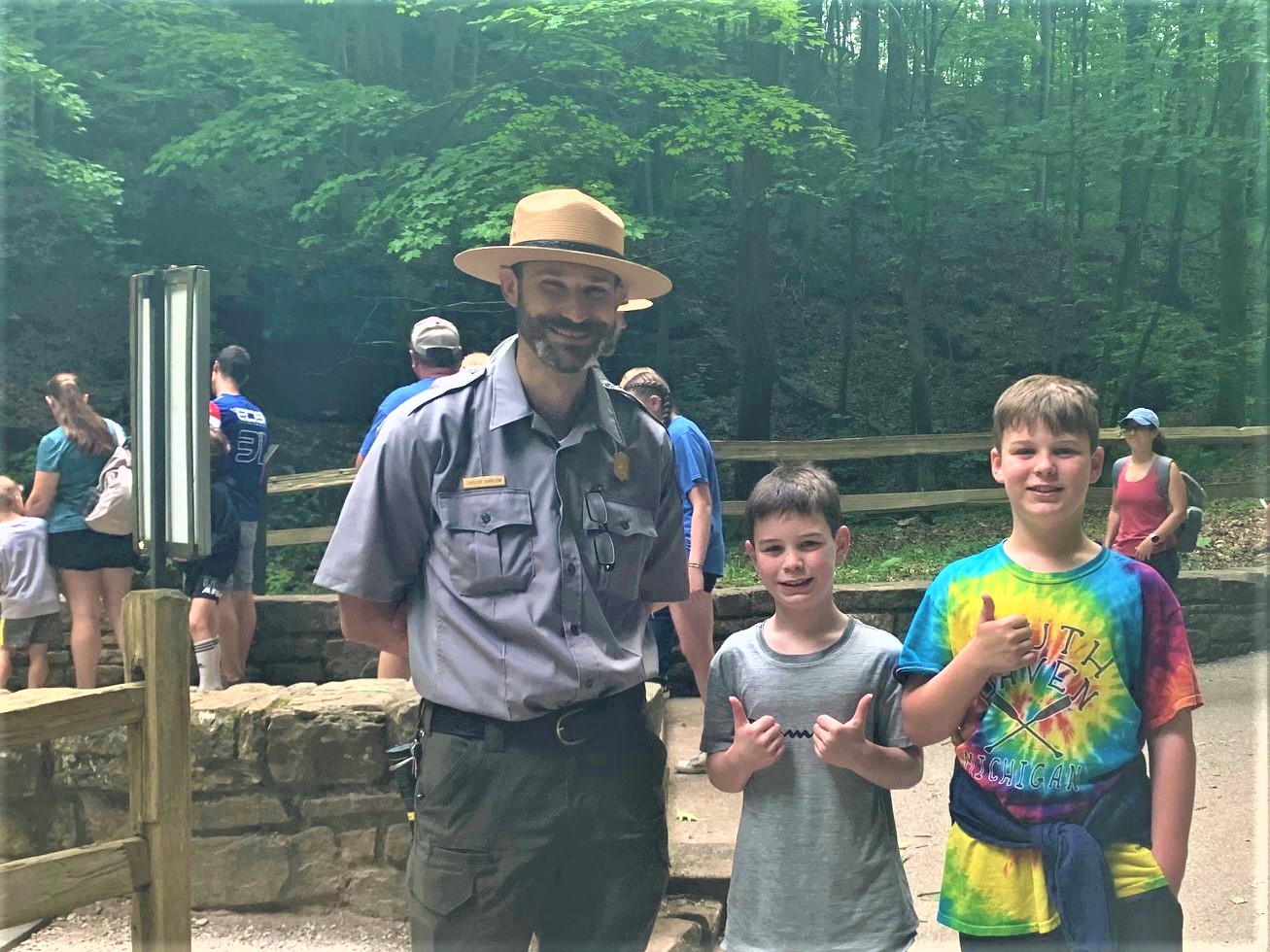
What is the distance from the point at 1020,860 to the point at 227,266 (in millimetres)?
14303

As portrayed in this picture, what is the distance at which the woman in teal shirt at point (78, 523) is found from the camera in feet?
18.1

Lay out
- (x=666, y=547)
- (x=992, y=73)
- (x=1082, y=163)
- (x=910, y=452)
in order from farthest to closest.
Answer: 1. (x=992, y=73)
2. (x=1082, y=163)
3. (x=910, y=452)
4. (x=666, y=547)

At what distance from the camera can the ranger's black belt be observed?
6.58ft

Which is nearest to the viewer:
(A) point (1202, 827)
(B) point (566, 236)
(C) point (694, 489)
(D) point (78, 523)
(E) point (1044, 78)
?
(B) point (566, 236)

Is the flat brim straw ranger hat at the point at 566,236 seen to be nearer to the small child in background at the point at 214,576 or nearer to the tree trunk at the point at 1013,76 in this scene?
the small child in background at the point at 214,576

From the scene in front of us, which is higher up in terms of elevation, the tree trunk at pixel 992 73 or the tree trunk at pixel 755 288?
the tree trunk at pixel 992 73

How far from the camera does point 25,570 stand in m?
5.50

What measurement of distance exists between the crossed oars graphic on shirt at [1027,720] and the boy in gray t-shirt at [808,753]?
176 mm

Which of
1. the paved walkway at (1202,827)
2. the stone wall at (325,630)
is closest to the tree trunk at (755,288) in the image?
the stone wall at (325,630)

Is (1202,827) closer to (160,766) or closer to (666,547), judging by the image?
(666,547)

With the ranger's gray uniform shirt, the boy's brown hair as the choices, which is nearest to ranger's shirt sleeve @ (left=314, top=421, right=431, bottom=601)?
the ranger's gray uniform shirt

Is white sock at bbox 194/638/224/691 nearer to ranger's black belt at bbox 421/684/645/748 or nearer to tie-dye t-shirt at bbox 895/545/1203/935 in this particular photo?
ranger's black belt at bbox 421/684/645/748

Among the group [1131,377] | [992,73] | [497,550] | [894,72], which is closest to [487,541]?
[497,550]

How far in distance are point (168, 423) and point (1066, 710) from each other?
1.90 metres
